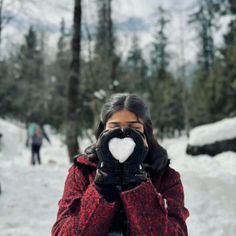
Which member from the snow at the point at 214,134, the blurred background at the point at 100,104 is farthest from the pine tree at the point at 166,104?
the snow at the point at 214,134

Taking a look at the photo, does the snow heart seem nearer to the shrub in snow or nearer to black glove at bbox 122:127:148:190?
black glove at bbox 122:127:148:190

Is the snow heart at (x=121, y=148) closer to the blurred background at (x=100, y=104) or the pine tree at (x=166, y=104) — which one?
the blurred background at (x=100, y=104)

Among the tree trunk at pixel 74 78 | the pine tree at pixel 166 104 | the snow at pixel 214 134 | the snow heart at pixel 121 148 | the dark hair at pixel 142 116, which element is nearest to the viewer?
the snow heart at pixel 121 148

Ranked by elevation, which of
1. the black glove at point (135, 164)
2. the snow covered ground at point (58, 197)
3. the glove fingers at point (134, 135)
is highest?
the glove fingers at point (134, 135)

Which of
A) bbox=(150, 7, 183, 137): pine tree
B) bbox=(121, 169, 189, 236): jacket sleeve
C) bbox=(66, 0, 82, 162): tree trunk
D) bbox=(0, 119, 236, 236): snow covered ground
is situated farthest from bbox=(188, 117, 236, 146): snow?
bbox=(150, 7, 183, 137): pine tree

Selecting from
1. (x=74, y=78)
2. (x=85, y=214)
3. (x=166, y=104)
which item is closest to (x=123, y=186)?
(x=85, y=214)

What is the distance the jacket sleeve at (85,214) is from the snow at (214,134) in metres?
11.5

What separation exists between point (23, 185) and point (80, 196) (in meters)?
6.35

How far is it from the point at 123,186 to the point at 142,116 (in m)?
0.38

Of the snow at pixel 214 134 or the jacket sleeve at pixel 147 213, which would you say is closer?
the jacket sleeve at pixel 147 213

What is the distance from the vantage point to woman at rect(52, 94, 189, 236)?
181cm

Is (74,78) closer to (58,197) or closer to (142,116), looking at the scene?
(58,197)

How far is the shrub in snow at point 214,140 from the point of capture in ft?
42.0

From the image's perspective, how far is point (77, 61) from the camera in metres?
12.3
